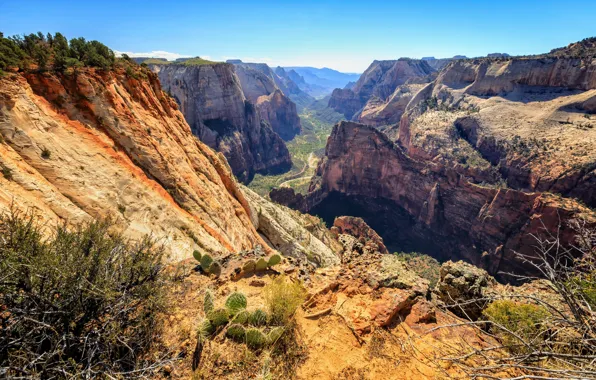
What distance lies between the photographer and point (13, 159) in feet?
37.1

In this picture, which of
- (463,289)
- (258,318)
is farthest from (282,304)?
(463,289)

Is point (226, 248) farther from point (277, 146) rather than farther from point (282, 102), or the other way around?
point (282, 102)

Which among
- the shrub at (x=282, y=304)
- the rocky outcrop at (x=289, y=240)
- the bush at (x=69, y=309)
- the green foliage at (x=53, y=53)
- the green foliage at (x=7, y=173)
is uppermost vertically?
the green foliage at (x=53, y=53)

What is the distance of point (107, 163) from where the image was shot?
14.8 m

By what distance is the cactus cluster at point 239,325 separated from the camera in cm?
717

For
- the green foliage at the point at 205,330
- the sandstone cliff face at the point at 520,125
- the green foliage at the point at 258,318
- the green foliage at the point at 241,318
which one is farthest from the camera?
the sandstone cliff face at the point at 520,125

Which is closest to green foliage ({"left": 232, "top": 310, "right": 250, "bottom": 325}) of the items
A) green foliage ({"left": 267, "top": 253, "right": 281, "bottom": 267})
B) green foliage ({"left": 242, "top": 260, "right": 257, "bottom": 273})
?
green foliage ({"left": 242, "top": 260, "right": 257, "bottom": 273})

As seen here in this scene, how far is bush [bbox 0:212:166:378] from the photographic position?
16.0 ft

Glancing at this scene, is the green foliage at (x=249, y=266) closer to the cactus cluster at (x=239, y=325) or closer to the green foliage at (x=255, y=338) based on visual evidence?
the cactus cluster at (x=239, y=325)

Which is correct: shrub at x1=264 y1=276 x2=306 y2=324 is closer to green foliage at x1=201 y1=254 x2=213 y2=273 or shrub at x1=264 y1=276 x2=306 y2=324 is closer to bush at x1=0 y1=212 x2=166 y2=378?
bush at x1=0 y1=212 x2=166 y2=378

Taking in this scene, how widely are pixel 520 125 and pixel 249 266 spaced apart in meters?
82.4

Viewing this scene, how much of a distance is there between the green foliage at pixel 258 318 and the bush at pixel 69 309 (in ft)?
7.89

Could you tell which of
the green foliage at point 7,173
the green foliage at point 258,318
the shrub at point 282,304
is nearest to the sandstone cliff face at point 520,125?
the shrub at point 282,304

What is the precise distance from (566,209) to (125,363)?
55.7 meters
